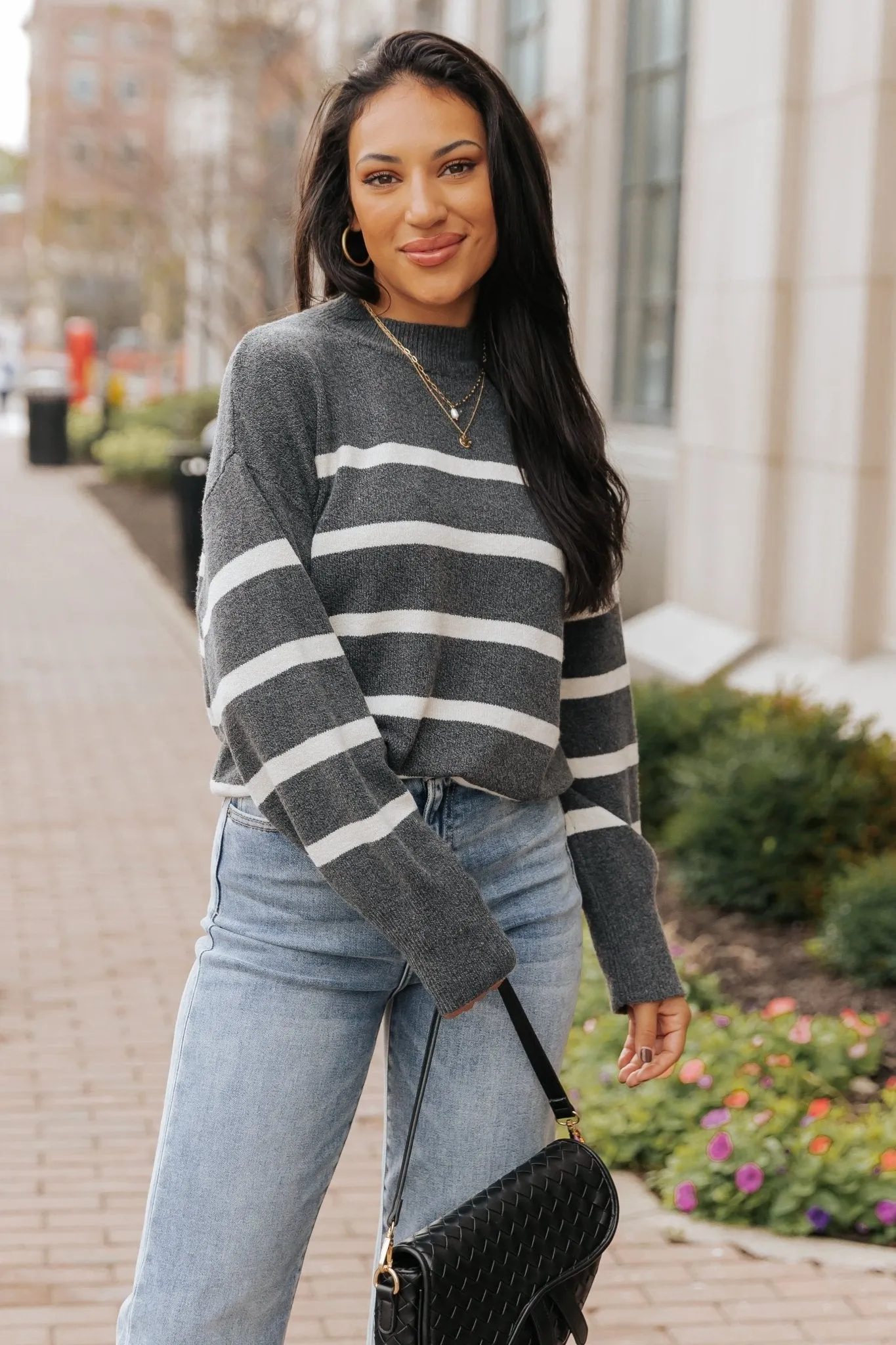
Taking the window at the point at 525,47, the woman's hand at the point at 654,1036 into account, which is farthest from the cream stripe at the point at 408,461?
the window at the point at 525,47

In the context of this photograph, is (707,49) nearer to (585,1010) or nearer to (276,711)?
(585,1010)

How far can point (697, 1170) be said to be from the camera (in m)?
3.98

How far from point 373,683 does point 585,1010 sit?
3.15 meters

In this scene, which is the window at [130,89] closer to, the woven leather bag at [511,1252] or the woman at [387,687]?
the woman at [387,687]

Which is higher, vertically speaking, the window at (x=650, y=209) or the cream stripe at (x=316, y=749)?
the window at (x=650, y=209)

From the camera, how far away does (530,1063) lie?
2143 mm

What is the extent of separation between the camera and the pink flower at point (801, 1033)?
15.0 feet

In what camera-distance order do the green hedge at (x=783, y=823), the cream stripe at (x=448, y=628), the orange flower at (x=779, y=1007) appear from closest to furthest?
the cream stripe at (x=448, y=628), the orange flower at (x=779, y=1007), the green hedge at (x=783, y=823)

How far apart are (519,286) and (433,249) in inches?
6.1

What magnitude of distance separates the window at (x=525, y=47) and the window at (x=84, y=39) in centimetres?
7785

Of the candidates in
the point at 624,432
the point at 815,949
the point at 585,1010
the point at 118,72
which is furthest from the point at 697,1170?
the point at 118,72

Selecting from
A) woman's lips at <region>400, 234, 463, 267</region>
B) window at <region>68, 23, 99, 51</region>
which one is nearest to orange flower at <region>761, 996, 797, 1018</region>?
woman's lips at <region>400, 234, 463, 267</region>

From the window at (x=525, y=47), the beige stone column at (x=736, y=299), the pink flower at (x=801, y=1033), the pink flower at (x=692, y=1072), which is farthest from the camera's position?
the window at (x=525, y=47)

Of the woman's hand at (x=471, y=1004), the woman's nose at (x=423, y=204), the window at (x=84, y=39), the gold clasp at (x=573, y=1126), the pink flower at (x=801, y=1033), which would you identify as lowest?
the pink flower at (x=801, y=1033)
